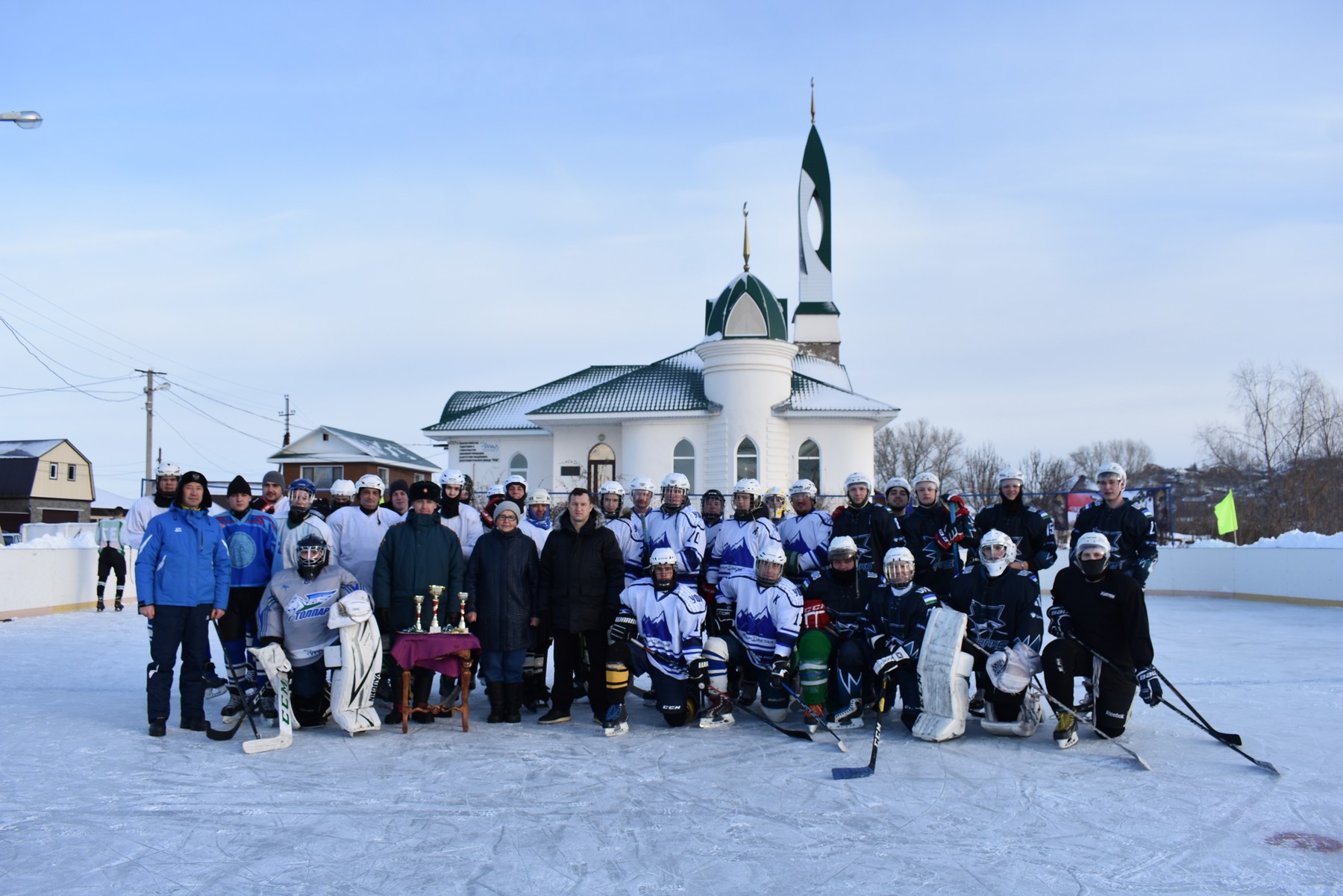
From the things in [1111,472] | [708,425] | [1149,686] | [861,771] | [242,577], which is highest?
[708,425]

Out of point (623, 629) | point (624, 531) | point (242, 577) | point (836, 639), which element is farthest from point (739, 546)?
point (242, 577)

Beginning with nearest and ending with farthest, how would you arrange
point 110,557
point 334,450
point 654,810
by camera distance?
point 654,810 → point 110,557 → point 334,450

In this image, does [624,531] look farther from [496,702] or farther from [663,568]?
[496,702]

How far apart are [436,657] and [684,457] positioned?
20.7 metres

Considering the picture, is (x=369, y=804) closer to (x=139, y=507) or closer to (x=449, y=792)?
(x=449, y=792)

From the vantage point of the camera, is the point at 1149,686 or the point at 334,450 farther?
the point at 334,450

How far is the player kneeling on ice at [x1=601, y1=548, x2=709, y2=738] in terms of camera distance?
22.5ft

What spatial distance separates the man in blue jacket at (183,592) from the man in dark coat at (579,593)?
2.36 metres

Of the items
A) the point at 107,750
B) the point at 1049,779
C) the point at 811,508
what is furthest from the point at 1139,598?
the point at 107,750

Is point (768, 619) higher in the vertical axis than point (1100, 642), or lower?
higher

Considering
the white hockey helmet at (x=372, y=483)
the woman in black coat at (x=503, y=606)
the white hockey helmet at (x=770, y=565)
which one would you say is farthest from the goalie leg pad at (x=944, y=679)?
the white hockey helmet at (x=372, y=483)

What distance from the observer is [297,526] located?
24.1 ft

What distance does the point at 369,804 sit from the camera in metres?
5.03

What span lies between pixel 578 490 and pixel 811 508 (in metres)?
2.08
